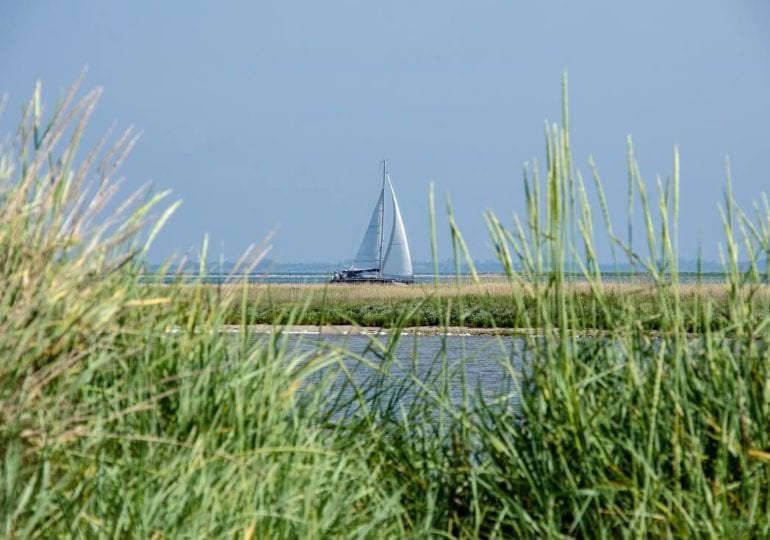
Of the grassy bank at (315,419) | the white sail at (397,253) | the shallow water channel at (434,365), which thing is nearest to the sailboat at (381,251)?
the white sail at (397,253)

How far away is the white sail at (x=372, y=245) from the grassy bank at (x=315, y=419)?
51.1 meters

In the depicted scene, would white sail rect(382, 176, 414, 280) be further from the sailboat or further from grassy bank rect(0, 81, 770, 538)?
grassy bank rect(0, 81, 770, 538)

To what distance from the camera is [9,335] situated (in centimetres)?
246

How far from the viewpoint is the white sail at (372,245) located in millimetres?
54531

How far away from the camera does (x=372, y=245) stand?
54938 mm

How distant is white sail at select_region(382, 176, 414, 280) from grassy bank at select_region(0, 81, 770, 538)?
51492 mm

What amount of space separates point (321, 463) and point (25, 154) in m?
1.18

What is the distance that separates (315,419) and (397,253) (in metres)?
52.3

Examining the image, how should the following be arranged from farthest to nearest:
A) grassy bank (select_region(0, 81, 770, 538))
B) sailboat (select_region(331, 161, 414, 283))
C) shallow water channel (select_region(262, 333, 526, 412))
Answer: sailboat (select_region(331, 161, 414, 283)) < shallow water channel (select_region(262, 333, 526, 412)) < grassy bank (select_region(0, 81, 770, 538))

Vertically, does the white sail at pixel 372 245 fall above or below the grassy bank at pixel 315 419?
above

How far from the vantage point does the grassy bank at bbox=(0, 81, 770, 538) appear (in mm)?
2518

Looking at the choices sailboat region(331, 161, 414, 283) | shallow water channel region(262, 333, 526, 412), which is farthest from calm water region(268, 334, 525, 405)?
sailboat region(331, 161, 414, 283)

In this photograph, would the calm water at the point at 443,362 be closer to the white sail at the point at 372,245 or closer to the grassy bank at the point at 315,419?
the grassy bank at the point at 315,419

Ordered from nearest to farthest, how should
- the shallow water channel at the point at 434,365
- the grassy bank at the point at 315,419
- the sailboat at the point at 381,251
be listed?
the grassy bank at the point at 315,419 → the shallow water channel at the point at 434,365 → the sailboat at the point at 381,251
